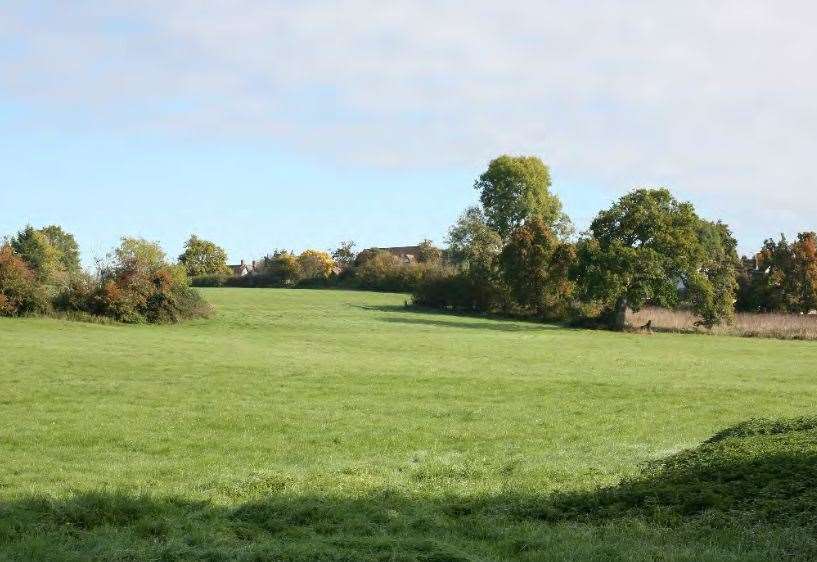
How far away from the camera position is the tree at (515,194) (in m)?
91.6

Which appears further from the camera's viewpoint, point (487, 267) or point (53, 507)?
point (487, 267)

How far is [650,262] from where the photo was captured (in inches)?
2045

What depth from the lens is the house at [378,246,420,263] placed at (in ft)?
324

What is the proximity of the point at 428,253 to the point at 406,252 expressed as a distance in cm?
2334

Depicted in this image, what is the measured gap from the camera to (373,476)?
11.7 m

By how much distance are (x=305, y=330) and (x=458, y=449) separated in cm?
3562

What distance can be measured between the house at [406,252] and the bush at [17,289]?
53.6 metres

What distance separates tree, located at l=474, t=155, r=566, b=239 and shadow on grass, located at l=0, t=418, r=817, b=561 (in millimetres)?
81685

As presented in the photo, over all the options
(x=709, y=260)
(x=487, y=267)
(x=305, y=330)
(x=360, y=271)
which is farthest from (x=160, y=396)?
(x=360, y=271)

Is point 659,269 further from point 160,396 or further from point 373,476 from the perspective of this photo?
point 373,476

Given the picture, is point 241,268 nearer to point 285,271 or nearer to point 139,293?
point 285,271

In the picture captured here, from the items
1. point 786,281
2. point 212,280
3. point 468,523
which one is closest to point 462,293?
point 786,281

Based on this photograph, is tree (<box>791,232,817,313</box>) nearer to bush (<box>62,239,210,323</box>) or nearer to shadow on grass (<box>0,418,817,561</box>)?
bush (<box>62,239,210,323</box>)

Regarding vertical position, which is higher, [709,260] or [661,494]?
[709,260]
